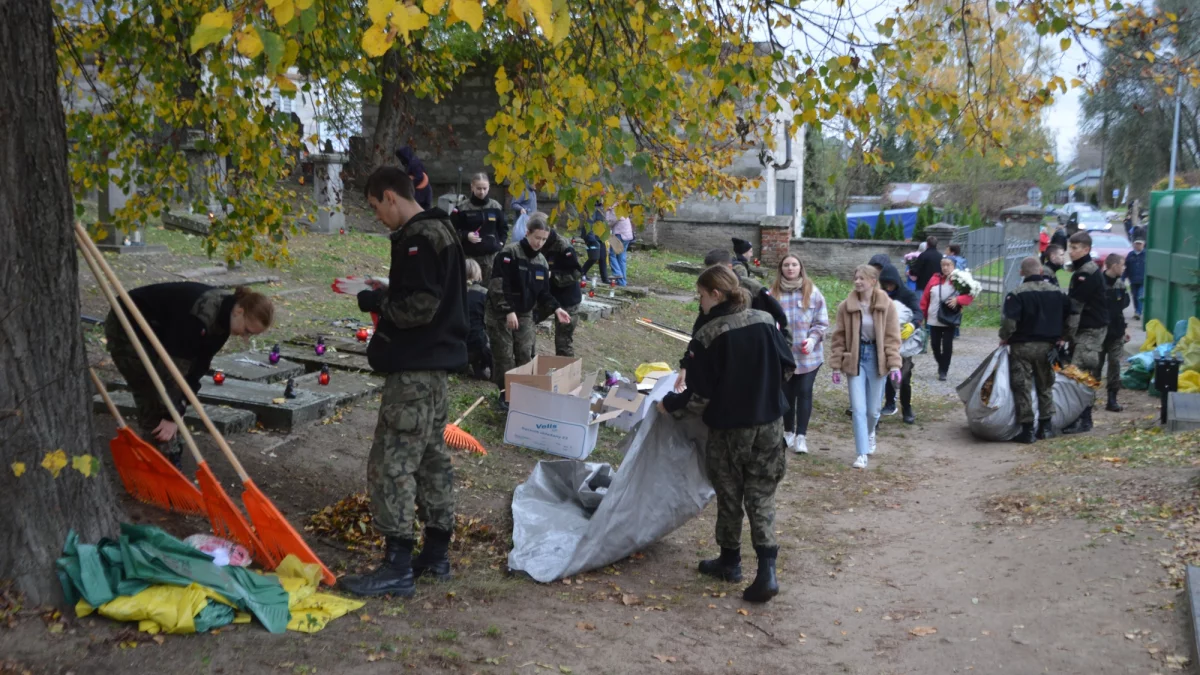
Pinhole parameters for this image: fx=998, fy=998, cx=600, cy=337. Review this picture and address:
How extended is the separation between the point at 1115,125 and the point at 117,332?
23298 mm

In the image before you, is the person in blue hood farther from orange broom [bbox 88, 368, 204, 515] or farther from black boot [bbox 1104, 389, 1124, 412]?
orange broom [bbox 88, 368, 204, 515]

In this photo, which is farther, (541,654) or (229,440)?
(229,440)

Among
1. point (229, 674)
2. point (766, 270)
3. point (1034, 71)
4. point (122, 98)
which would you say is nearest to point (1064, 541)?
point (1034, 71)

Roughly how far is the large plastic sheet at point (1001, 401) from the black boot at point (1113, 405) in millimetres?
1089

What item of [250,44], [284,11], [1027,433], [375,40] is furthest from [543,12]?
[1027,433]

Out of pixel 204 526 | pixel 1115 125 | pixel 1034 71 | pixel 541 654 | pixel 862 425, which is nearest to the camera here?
pixel 541 654

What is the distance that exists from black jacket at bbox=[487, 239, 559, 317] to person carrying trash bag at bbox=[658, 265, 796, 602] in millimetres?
→ 3292

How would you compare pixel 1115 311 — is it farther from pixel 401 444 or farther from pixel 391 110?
pixel 391 110

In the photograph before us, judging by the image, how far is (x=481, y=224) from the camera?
10.4m

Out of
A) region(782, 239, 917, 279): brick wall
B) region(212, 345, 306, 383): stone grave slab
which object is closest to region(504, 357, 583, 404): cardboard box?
region(212, 345, 306, 383): stone grave slab

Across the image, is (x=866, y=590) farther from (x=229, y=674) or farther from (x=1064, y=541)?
(x=229, y=674)

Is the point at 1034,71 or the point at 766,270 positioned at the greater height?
the point at 1034,71

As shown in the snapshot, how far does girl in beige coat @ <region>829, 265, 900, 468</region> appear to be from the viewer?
28.7ft

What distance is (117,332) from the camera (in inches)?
201
